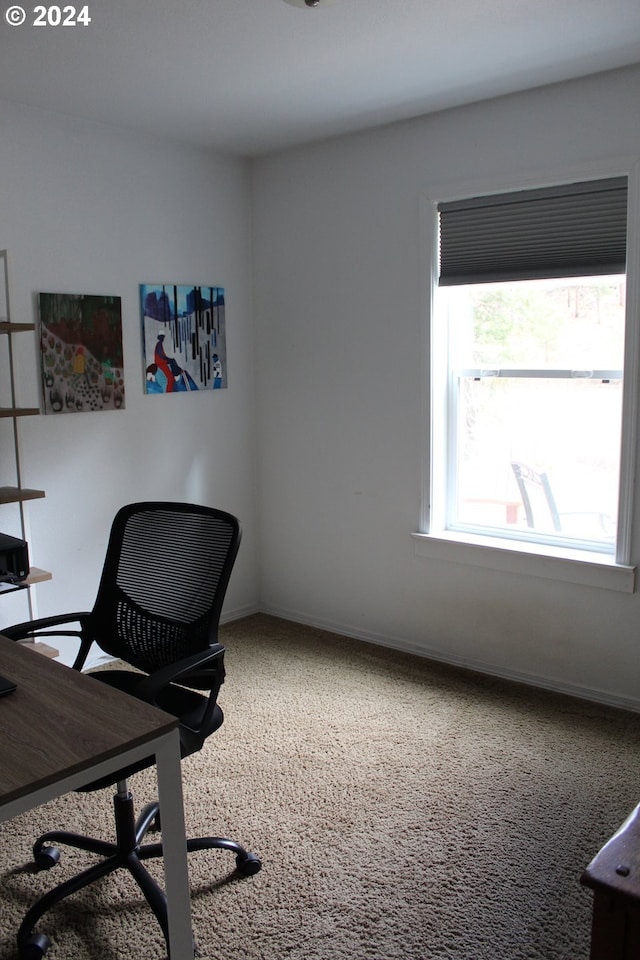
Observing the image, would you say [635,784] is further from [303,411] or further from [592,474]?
[303,411]

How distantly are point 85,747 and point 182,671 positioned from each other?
46cm

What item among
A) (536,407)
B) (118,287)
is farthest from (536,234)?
(118,287)

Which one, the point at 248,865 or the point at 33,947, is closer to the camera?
the point at 33,947

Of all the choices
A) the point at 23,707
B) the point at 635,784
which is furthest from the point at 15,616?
the point at 635,784

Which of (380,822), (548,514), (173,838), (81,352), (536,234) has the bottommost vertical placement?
(380,822)

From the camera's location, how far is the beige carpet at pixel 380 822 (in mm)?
2121

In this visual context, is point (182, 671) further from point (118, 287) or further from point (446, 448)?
point (118, 287)

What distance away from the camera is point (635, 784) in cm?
278

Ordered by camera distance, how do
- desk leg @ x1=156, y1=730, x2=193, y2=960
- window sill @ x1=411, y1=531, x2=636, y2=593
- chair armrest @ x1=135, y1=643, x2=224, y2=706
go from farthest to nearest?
window sill @ x1=411, y1=531, x2=636, y2=593 → chair armrest @ x1=135, y1=643, x2=224, y2=706 → desk leg @ x1=156, y1=730, x2=193, y2=960

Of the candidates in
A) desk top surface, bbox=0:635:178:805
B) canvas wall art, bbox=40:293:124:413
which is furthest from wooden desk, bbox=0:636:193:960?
canvas wall art, bbox=40:293:124:413

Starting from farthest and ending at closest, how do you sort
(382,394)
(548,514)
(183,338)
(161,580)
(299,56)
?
(183,338) → (382,394) → (548,514) → (299,56) → (161,580)

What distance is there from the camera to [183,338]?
13.7 feet

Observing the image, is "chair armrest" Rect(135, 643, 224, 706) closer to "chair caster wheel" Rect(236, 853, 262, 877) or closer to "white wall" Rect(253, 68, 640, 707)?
"chair caster wheel" Rect(236, 853, 262, 877)

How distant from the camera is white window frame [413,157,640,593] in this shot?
3168 mm
